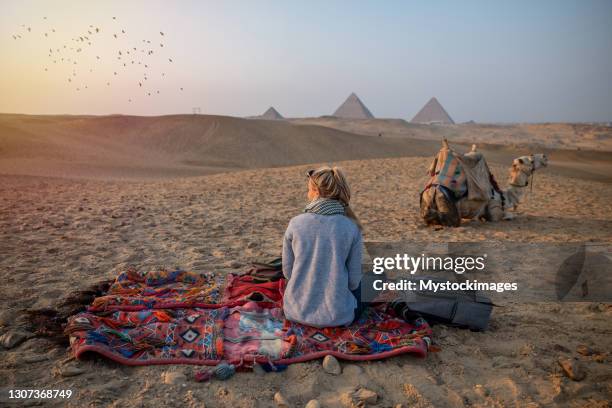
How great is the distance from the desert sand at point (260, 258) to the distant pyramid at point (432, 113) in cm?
11717

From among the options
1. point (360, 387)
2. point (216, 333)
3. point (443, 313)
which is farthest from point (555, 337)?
point (216, 333)

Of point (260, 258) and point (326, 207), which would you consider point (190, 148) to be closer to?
point (260, 258)

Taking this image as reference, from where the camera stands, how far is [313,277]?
333 centimetres

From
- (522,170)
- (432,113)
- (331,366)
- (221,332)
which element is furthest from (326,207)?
(432,113)

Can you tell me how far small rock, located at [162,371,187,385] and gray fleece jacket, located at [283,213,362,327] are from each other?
2.98 feet

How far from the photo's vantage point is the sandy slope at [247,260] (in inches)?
115

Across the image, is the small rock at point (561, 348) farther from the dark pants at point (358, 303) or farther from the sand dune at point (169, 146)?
the sand dune at point (169, 146)

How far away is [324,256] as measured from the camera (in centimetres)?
328

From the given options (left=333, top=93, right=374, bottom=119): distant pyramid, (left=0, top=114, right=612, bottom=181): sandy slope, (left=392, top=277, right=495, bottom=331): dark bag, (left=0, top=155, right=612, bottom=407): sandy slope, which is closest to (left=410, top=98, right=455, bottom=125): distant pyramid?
(left=333, top=93, right=374, bottom=119): distant pyramid

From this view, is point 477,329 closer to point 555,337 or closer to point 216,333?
point 555,337

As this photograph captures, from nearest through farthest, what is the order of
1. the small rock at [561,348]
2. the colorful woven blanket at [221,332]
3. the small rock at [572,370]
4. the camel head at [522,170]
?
the small rock at [572,370] → the colorful woven blanket at [221,332] → the small rock at [561,348] → the camel head at [522,170]

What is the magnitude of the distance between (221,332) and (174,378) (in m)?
0.53

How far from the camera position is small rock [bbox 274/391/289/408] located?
2.80m

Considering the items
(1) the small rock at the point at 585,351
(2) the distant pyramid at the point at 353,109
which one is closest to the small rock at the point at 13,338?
(1) the small rock at the point at 585,351
